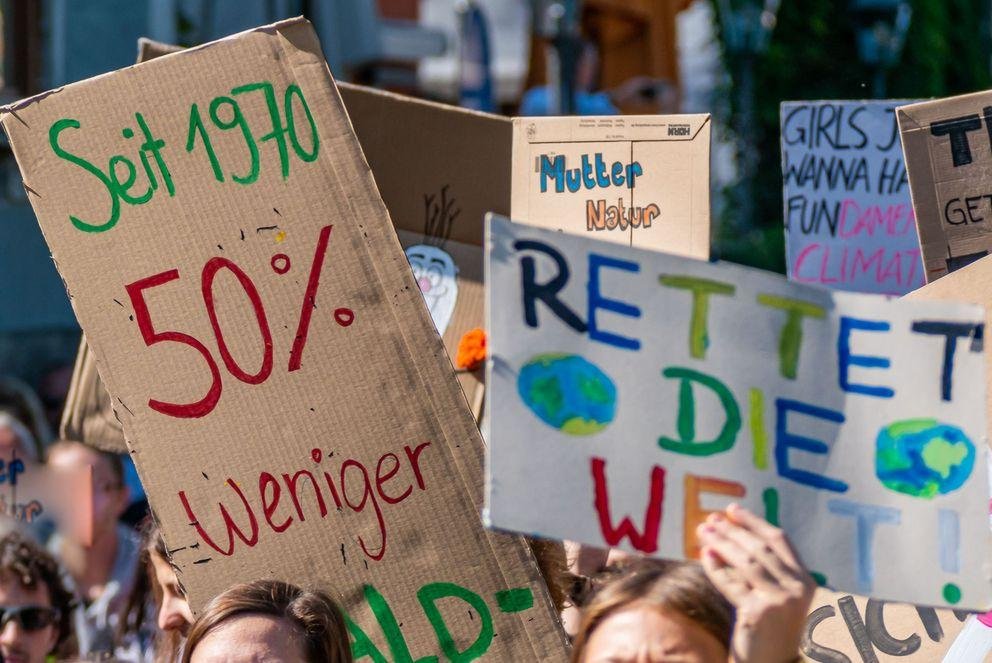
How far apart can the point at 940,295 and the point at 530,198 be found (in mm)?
873

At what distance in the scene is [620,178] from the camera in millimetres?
2775

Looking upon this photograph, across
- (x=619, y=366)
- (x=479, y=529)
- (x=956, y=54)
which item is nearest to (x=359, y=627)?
(x=479, y=529)

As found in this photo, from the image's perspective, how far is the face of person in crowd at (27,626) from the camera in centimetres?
308

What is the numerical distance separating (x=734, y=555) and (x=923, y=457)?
11.7 inches

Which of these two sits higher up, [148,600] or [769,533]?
[769,533]

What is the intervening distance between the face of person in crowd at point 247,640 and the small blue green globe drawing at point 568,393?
56 centimetres

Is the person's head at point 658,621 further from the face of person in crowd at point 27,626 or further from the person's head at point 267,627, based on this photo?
the face of person in crowd at point 27,626

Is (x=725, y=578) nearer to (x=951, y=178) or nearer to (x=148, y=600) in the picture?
(x=951, y=178)

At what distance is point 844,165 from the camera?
3.43 metres

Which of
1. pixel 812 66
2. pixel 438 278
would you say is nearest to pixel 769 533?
pixel 438 278

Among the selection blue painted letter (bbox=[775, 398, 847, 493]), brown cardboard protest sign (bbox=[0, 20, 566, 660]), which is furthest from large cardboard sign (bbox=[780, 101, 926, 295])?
blue painted letter (bbox=[775, 398, 847, 493])

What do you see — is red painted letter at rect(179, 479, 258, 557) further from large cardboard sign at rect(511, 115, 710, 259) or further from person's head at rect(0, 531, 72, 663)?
person's head at rect(0, 531, 72, 663)

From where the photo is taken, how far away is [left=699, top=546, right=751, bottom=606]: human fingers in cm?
158

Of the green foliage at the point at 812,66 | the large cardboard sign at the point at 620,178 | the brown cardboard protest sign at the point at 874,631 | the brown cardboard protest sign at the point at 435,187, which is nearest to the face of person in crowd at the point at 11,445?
the brown cardboard protest sign at the point at 435,187
